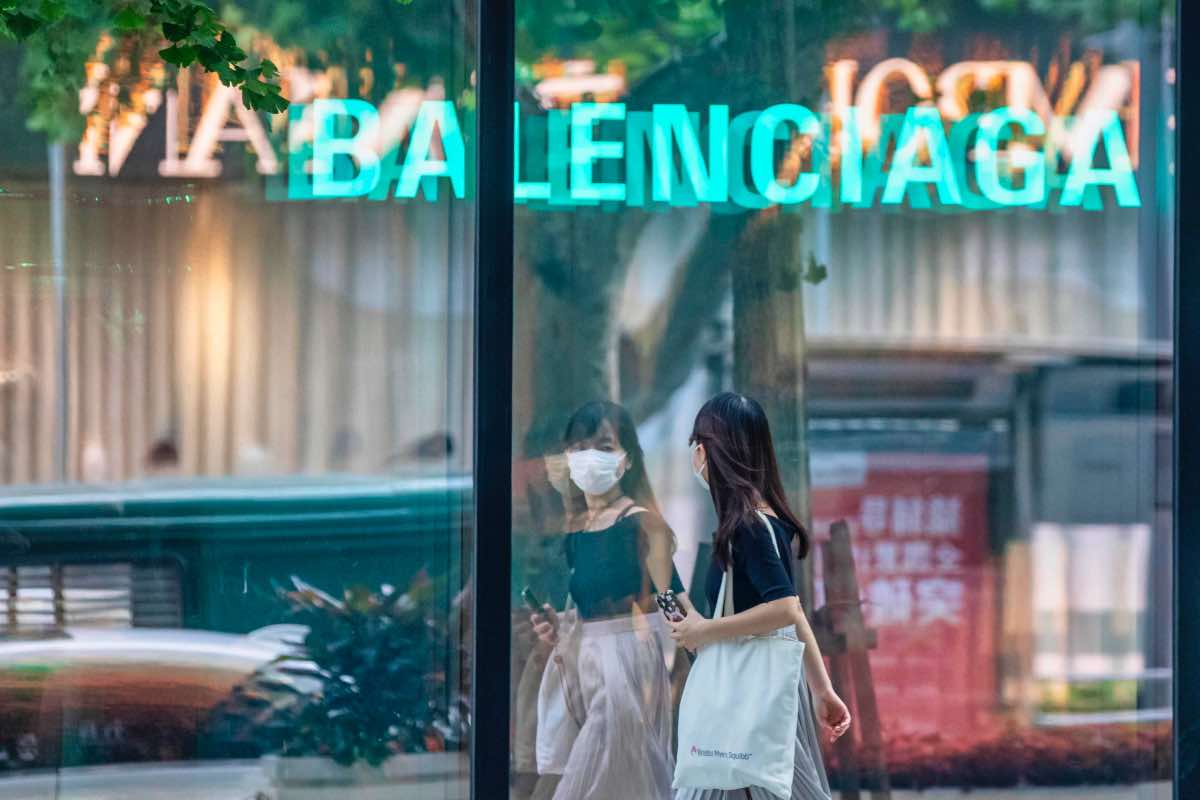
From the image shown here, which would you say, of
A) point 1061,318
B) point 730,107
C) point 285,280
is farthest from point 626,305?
point 1061,318

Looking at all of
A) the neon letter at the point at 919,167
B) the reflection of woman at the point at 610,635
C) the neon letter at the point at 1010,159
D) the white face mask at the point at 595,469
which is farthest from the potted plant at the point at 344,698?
the neon letter at the point at 1010,159

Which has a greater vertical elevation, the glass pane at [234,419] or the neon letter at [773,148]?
the neon letter at [773,148]

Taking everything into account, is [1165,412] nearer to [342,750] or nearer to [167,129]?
[342,750]

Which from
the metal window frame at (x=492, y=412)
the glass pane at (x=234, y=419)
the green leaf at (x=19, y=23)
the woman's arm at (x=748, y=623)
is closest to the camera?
the green leaf at (x=19, y=23)

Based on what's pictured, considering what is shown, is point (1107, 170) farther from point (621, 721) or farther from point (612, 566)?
point (621, 721)

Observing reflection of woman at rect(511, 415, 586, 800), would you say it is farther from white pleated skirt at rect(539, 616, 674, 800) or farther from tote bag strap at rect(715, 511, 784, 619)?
tote bag strap at rect(715, 511, 784, 619)

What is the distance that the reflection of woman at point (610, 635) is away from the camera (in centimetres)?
610

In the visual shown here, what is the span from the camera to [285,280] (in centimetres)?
647

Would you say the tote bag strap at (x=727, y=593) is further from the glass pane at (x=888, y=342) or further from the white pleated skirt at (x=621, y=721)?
the glass pane at (x=888, y=342)

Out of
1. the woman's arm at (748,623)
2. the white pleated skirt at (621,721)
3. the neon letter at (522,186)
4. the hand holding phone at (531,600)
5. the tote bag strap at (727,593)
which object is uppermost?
the neon letter at (522,186)

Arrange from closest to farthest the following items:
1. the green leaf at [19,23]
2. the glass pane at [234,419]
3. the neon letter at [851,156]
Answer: the green leaf at [19,23] < the glass pane at [234,419] < the neon letter at [851,156]

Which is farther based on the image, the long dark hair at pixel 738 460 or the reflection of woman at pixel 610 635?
the reflection of woman at pixel 610 635

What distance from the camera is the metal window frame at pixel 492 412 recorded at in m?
6.23

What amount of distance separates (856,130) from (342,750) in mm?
3179
